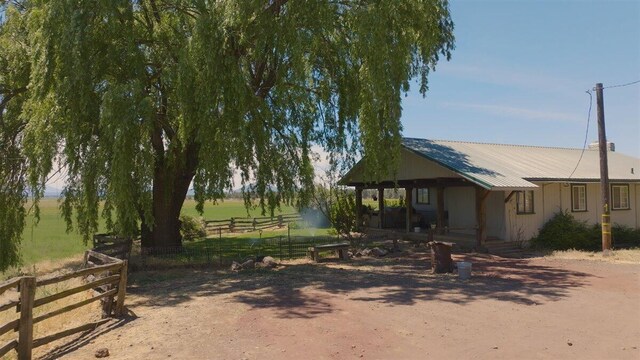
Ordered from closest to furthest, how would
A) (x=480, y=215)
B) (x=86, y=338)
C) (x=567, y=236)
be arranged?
(x=86, y=338) < (x=480, y=215) < (x=567, y=236)

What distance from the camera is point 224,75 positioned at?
12836mm

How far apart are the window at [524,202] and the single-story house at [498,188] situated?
0.03m

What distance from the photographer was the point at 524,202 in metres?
20.0

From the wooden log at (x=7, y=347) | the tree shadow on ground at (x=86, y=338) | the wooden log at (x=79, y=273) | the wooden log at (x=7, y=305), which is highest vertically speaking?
the wooden log at (x=79, y=273)

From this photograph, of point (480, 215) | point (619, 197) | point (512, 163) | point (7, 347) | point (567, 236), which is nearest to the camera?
point (7, 347)

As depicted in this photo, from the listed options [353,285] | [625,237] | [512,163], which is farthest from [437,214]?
[353,285]

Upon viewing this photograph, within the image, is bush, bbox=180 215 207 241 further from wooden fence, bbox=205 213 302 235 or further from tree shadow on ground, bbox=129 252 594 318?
tree shadow on ground, bbox=129 252 594 318

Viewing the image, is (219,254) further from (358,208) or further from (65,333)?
(358,208)

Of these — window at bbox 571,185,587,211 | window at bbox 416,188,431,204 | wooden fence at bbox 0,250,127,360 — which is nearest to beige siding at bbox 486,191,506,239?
window at bbox 571,185,587,211

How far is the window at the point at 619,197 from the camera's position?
22656mm

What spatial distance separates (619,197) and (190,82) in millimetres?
20208

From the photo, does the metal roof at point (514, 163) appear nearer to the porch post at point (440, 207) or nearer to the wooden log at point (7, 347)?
the porch post at point (440, 207)

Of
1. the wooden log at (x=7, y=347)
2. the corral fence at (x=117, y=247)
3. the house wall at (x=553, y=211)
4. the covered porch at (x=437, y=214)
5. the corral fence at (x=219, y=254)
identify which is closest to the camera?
the wooden log at (x=7, y=347)

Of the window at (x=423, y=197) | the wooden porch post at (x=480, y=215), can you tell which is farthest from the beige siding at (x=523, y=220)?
the window at (x=423, y=197)
